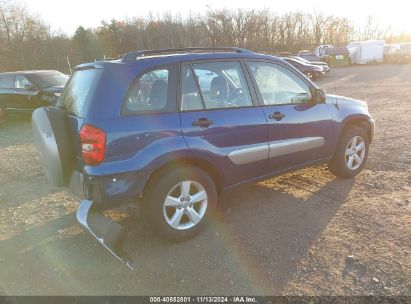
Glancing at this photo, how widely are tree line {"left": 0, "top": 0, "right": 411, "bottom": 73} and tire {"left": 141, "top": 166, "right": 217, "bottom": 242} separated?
35604 millimetres

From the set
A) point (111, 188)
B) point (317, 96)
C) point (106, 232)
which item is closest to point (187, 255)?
point (106, 232)

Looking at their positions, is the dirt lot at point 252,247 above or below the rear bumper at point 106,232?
below

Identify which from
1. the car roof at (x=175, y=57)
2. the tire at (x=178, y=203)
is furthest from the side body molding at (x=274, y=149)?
the car roof at (x=175, y=57)

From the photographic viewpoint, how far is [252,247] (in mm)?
3338

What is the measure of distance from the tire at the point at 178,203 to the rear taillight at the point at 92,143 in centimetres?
55

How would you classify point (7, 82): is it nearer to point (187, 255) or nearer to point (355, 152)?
point (187, 255)

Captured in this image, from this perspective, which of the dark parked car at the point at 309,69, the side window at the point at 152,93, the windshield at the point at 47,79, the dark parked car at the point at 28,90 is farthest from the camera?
the dark parked car at the point at 309,69

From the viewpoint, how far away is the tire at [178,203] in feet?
10.6

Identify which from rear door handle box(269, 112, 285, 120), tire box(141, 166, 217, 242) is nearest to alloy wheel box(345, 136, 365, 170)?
rear door handle box(269, 112, 285, 120)

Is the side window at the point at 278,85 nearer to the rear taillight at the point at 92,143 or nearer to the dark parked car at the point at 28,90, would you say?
the rear taillight at the point at 92,143

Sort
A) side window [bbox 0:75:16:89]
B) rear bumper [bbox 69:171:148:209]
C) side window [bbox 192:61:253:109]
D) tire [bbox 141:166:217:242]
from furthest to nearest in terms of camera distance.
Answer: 1. side window [bbox 0:75:16:89]
2. side window [bbox 192:61:253:109]
3. tire [bbox 141:166:217:242]
4. rear bumper [bbox 69:171:148:209]

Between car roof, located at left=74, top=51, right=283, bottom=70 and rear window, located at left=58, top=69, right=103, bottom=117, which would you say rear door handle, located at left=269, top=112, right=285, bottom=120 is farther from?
rear window, located at left=58, top=69, right=103, bottom=117

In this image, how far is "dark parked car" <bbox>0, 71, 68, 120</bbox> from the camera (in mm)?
10750

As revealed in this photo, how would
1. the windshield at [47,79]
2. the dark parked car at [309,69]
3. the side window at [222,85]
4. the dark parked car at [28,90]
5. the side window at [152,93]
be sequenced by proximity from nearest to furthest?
the side window at [152,93] < the side window at [222,85] < the dark parked car at [28,90] < the windshield at [47,79] < the dark parked car at [309,69]
